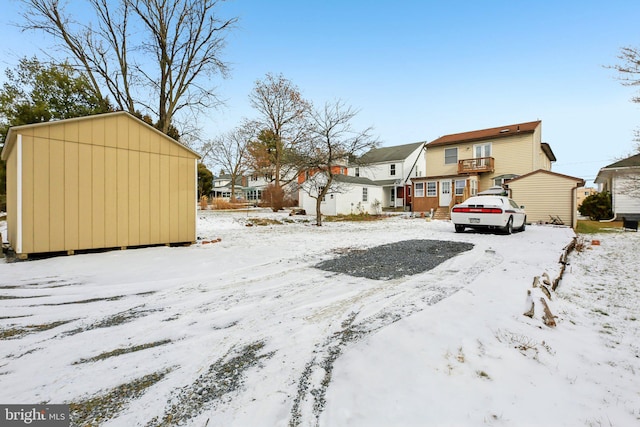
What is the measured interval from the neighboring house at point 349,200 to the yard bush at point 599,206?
14613 mm

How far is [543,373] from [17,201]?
945 cm

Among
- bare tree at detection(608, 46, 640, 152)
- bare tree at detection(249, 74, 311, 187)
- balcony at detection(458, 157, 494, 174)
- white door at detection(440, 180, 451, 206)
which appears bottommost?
white door at detection(440, 180, 451, 206)

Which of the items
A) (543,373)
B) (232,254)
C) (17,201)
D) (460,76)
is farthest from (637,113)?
(17,201)

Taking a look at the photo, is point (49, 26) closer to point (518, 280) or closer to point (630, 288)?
point (518, 280)

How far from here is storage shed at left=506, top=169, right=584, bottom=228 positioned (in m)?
15.2

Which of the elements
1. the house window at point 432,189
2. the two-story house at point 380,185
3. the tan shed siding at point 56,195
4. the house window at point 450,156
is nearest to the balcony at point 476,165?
the house window at point 450,156

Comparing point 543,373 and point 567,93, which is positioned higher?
point 567,93

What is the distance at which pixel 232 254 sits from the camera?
23.5ft

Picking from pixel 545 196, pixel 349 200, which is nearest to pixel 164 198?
pixel 349 200

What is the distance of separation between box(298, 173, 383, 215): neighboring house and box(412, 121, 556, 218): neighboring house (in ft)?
13.6

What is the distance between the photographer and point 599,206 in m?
18.7

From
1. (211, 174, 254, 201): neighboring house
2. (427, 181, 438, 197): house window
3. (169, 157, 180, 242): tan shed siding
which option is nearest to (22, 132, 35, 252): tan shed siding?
(169, 157, 180, 242): tan shed siding

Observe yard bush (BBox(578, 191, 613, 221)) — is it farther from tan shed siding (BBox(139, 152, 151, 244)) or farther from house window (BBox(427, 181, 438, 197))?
tan shed siding (BBox(139, 152, 151, 244))

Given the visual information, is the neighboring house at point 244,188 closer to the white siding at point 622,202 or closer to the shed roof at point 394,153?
the shed roof at point 394,153
